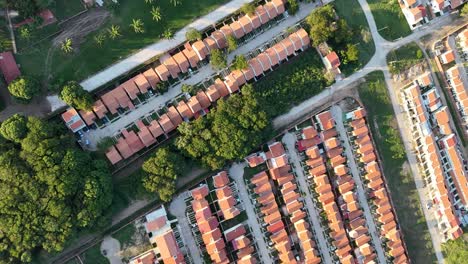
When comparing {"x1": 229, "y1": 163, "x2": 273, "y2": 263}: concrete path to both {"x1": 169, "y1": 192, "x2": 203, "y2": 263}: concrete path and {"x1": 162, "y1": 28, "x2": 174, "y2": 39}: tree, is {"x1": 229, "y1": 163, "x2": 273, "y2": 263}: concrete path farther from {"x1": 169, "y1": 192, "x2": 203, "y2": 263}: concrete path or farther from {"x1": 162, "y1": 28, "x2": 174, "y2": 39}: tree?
{"x1": 162, "y1": 28, "x2": 174, "y2": 39}: tree

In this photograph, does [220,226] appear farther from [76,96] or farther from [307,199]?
[76,96]

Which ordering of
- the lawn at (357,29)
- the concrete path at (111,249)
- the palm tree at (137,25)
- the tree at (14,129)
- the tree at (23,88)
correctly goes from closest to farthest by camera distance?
1. the tree at (14,129)
2. the tree at (23,88)
3. the concrete path at (111,249)
4. the palm tree at (137,25)
5. the lawn at (357,29)

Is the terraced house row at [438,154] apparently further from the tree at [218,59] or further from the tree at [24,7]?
the tree at [24,7]

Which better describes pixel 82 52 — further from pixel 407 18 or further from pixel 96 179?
pixel 407 18

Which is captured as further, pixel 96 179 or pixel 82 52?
pixel 82 52

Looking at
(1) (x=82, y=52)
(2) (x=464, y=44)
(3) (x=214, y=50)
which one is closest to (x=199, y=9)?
(3) (x=214, y=50)

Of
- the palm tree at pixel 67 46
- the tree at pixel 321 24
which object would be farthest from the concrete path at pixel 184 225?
the tree at pixel 321 24
